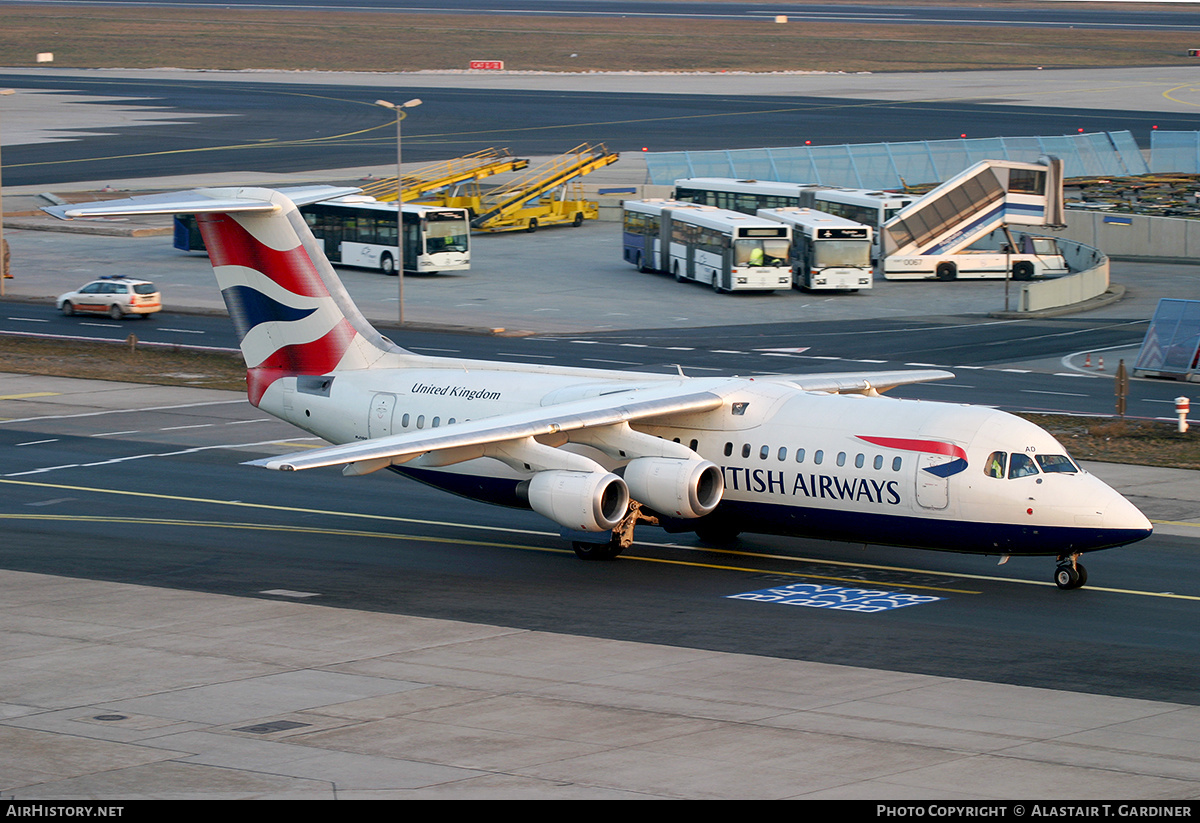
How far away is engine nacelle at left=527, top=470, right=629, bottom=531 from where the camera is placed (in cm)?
3114

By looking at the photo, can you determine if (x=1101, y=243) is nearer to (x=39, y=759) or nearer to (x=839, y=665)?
(x=839, y=665)

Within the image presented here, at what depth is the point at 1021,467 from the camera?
98.2 feet

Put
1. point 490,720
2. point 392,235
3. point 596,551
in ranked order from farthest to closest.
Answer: point 392,235
point 596,551
point 490,720

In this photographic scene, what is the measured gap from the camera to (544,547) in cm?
3500

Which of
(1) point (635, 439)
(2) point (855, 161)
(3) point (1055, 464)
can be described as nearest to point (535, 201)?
(2) point (855, 161)

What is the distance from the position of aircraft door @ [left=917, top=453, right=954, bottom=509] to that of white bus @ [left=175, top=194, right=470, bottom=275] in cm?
5357

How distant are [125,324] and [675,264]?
27732 mm

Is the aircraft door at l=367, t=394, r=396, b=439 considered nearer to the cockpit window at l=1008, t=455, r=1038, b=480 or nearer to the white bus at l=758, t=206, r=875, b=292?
the cockpit window at l=1008, t=455, r=1038, b=480

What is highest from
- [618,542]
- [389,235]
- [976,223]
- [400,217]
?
[400,217]

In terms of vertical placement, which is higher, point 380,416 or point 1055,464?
point 380,416

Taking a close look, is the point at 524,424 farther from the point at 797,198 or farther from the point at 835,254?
the point at 797,198

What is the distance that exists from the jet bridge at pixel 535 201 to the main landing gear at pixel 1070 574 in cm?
7010

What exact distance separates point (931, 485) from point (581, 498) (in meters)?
6.86

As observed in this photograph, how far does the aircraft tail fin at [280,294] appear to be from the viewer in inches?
1421
